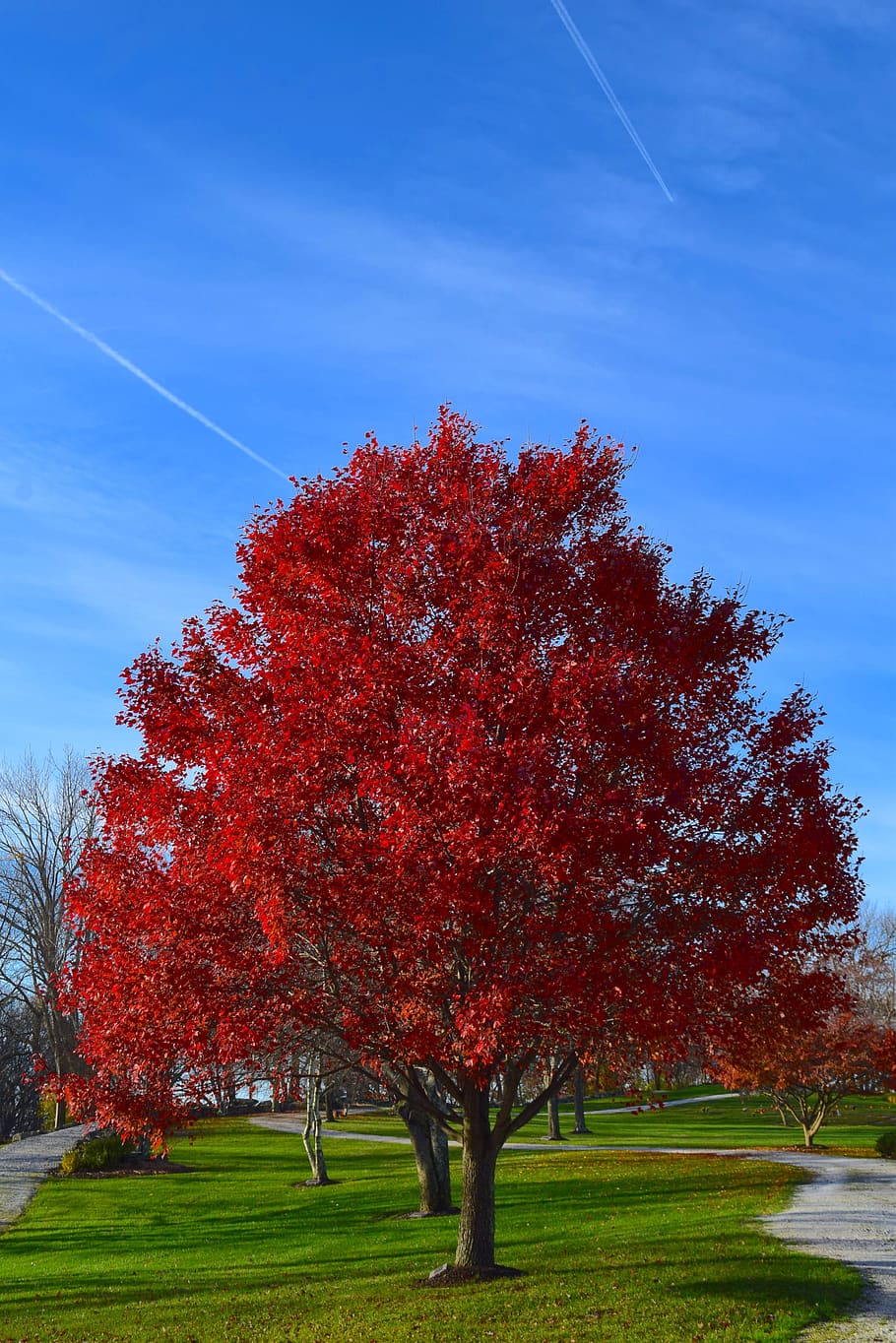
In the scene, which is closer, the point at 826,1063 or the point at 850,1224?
the point at 850,1224

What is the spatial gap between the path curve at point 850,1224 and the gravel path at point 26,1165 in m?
20.8

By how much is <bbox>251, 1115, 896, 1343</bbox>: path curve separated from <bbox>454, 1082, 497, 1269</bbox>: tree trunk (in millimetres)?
4808

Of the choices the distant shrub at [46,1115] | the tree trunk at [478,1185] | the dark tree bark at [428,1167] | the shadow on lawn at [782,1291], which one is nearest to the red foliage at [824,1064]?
the dark tree bark at [428,1167]

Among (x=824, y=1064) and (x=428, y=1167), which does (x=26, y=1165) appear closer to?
(x=428, y=1167)

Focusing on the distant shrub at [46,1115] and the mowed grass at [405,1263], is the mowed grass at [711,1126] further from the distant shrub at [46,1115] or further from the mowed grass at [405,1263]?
the distant shrub at [46,1115]

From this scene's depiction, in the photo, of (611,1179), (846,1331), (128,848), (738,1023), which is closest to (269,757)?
(128,848)

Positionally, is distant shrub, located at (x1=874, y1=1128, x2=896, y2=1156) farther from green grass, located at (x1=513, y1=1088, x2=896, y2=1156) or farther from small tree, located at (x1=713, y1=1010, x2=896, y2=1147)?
small tree, located at (x1=713, y1=1010, x2=896, y2=1147)

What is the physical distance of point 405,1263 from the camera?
18016mm

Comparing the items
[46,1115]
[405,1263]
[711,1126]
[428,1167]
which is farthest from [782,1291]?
[46,1115]

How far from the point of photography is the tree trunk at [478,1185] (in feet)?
49.5

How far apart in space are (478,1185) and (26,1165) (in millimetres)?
34582

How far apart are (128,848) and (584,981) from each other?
6.57 meters

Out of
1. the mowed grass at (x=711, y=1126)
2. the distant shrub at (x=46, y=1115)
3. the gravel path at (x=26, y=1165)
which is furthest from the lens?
the distant shrub at (x=46, y=1115)

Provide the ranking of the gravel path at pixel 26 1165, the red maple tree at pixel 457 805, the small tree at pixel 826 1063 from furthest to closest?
the small tree at pixel 826 1063
the gravel path at pixel 26 1165
the red maple tree at pixel 457 805
